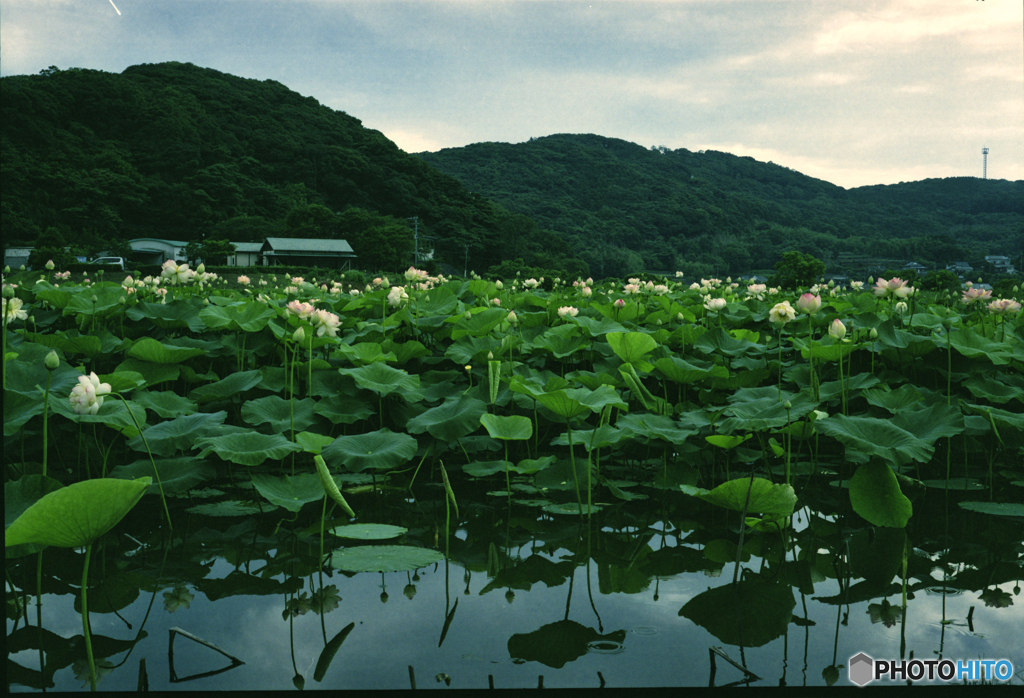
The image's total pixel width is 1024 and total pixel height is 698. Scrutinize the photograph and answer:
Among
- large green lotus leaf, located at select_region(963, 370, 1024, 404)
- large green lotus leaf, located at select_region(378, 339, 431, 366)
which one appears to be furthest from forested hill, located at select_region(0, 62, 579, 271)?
large green lotus leaf, located at select_region(963, 370, 1024, 404)

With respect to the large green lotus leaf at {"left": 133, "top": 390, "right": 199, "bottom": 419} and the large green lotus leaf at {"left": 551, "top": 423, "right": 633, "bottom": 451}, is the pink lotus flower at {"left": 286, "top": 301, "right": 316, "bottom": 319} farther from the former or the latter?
the large green lotus leaf at {"left": 551, "top": 423, "right": 633, "bottom": 451}

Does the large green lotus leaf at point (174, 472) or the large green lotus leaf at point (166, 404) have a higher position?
the large green lotus leaf at point (166, 404)

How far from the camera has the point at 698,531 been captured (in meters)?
1.38

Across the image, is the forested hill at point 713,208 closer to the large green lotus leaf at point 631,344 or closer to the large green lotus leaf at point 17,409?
the large green lotus leaf at point 631,344

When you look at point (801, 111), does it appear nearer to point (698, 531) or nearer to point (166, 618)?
point (698, 531)

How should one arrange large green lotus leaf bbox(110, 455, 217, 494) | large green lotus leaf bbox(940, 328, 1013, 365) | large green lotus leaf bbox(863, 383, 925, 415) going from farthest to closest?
1. large green lotus leaf bbox(940, 328, 1013, 365)
2. large green lotus leaf bbox(863, 383, 925, 415)
3. large green lotus leaf bbox(110, 455, 217, 494)

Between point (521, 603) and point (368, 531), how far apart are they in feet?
1.29

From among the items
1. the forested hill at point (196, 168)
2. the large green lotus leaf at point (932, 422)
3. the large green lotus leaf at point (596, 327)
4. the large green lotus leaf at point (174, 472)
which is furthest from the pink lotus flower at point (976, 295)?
the forested hill at point (196, 168)

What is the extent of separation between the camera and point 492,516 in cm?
147

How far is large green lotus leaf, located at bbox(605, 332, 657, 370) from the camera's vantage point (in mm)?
1817

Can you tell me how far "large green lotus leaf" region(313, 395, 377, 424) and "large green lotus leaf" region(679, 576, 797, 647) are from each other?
1.04 metres

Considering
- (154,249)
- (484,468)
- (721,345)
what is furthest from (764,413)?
(154,249)

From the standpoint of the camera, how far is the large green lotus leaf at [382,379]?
5.75 ft

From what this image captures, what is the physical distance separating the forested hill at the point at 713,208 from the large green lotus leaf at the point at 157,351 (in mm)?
3694
